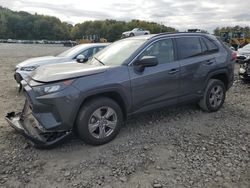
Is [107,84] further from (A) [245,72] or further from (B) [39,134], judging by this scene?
(A) [245,72]

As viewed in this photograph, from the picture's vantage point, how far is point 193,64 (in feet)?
19.3

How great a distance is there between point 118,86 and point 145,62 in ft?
2.02

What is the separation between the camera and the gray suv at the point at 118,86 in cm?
438

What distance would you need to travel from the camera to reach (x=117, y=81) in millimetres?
4785

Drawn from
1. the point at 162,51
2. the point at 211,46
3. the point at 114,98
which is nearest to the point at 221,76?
the point at 211,46

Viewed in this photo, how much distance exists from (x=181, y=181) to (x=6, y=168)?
236cm

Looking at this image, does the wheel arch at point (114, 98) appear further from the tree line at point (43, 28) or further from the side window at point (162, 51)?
the tree line at point (43, 28)

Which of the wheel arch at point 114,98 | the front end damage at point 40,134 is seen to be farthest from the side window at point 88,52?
the front end damage at point 40,134

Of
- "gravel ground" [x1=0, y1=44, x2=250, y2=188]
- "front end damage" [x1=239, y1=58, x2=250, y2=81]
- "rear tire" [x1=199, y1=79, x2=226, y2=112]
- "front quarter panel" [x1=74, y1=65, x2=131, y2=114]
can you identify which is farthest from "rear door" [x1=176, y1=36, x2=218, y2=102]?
"front end damage" [x1=239, y1=58, x2=250, y2=81]

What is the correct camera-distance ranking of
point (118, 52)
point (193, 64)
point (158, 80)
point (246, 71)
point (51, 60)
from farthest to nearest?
point (246, 71) → point (51, 60) → point (193, 64) → point (118, 52) → point (158, 80)

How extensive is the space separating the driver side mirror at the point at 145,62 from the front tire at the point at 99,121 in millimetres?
766

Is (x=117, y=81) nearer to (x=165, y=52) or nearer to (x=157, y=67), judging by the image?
(x=157, y=67)

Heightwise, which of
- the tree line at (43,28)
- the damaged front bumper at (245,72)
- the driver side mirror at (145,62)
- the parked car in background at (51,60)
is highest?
the tree line at (43,28)

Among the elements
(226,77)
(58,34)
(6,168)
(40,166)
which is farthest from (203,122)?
(58,34)
